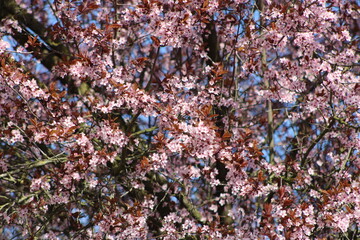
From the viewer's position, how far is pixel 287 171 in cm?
568

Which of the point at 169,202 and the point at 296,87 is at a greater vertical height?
the point at 296,87

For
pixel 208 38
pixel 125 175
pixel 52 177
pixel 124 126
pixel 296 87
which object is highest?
pixel 208 38

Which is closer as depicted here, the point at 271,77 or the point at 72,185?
the point at 72,185

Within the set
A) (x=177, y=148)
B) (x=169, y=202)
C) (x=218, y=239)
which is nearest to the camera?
(x=177, y=148)

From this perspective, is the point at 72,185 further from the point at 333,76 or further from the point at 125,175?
the point at 333,76

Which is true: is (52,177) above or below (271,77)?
below

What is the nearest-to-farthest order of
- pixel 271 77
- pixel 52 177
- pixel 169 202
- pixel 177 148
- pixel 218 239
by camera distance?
1. pixel 177 148
2. pixel 52 177
3. pixel 218 239
4. pixel 271 77
5. pixel 169 202

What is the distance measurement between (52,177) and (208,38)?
2983mm

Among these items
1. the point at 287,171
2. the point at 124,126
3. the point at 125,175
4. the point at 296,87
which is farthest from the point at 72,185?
the point at 296,87

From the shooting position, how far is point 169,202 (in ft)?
20.7

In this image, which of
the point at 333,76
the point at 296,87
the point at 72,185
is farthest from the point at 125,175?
the point at 333,76

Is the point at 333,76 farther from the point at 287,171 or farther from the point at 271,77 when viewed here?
the point at 287,171

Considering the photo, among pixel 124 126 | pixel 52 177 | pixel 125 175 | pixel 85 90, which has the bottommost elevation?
pixel 52 177

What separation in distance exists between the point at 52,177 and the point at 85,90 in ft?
6.33
